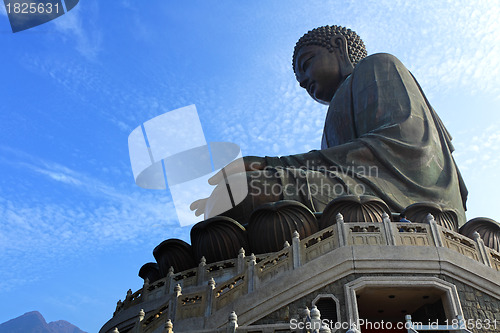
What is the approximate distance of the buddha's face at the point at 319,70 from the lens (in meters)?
15.7

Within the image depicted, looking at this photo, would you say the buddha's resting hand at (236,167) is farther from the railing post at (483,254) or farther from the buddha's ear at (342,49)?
the buddha's ear at (342,49)

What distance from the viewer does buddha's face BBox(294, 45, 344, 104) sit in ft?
51.4

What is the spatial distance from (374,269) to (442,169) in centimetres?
696

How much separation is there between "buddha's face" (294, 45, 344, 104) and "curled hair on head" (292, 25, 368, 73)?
15 centimetres

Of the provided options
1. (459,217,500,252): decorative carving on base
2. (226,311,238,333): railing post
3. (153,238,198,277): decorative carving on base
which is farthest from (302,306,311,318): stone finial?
(459,217,500,252): decorative carving on base

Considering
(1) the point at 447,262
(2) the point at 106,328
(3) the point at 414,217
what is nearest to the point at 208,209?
(2) the point at 106,328

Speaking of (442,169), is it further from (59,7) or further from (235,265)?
(59,7)

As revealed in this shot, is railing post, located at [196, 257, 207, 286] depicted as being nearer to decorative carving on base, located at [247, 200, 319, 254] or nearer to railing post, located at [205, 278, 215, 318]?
decorative carving on base, located at [247, 200, 319, 254]

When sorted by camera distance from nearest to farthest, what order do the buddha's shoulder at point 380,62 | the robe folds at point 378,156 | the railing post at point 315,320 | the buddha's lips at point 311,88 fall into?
the railing post at point 315,320, the robe folds at point 378,156, the buddha's shoulder at point 380,62, the buddha's lips at point 311,88

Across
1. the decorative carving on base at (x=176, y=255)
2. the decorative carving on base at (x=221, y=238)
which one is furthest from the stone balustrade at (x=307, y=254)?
the decorative carving on base at (x=176, y=255)

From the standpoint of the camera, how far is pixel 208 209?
1046 cm

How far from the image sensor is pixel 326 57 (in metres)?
15.8

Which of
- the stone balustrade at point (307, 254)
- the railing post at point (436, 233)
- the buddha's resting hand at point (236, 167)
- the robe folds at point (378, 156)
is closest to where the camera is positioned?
the stone balustrade at point (307, 254)

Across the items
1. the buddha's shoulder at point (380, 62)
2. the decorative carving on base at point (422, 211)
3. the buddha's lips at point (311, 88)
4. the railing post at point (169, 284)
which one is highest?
the buddha's lips at point (311, 88)
